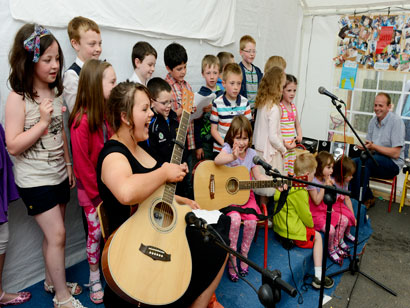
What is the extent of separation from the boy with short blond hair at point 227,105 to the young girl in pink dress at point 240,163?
313 millimetres

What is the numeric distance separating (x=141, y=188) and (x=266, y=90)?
2.13m

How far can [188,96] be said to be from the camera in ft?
6.15

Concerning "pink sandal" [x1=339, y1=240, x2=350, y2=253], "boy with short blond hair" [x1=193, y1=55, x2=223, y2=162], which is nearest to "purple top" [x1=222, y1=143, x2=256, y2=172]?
"boy with short blond hair" [x1=193, y1=55, x2=223, y2=162]

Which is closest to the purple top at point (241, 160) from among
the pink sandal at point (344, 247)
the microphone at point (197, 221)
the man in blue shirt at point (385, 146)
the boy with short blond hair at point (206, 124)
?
the boy with short blond hair at point (206, 124)

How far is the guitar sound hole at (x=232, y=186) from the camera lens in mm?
2613

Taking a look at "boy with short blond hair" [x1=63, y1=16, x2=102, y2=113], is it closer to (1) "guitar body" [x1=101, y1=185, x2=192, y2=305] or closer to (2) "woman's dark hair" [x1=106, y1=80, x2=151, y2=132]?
(2) "woman's dark hair" [x1=106, y1=80, x2=151, y2=132]

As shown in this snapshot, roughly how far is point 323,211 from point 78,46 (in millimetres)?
2431

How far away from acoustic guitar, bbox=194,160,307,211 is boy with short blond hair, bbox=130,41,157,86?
2.81 ft

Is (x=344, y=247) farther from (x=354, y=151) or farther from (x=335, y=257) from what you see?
(x=354, y=151)

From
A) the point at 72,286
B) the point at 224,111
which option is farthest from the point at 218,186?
the point at 72,286

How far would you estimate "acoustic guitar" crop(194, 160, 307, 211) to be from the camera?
250cm

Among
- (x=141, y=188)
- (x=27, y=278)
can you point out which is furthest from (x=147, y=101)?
(x=27, y=278)

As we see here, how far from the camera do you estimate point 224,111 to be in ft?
9.80

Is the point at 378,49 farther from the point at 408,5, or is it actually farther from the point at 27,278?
the point at 27,278
